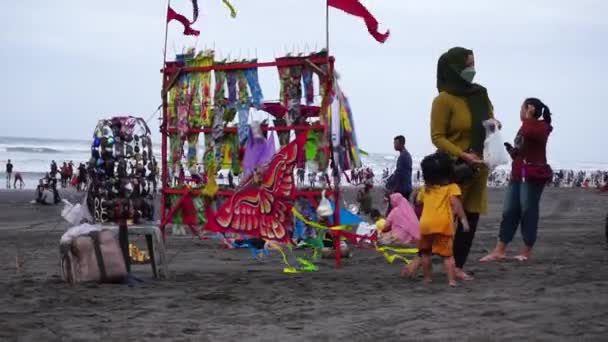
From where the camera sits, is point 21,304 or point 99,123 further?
point 99,123

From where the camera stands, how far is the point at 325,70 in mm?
9867

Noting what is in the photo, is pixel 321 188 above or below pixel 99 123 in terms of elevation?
below

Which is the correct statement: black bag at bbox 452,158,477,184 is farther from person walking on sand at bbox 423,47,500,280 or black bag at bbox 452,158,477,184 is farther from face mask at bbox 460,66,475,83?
face mask at bbox 460,66,475,83

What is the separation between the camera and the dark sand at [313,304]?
560 centimetres

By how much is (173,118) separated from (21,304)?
4304 mm

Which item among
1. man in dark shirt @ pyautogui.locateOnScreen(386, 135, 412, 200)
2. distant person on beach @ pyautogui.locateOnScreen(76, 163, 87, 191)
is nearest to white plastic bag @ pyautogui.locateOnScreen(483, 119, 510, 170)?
distant person on beach @ pyautogui.locateOnScreen(76, 163, 87, 191)

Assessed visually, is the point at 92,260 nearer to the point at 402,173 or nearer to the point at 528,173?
the point at 528,173

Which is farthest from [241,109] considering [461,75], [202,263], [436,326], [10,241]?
[10,241]

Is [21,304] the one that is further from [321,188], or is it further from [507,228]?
[507,228]

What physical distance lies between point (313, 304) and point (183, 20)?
202 inches

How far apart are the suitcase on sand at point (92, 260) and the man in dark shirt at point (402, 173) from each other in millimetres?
6163

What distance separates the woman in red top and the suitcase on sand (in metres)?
3.98

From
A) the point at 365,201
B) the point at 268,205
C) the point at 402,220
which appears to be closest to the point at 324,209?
the point at 268,205

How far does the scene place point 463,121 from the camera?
27.6 feet
